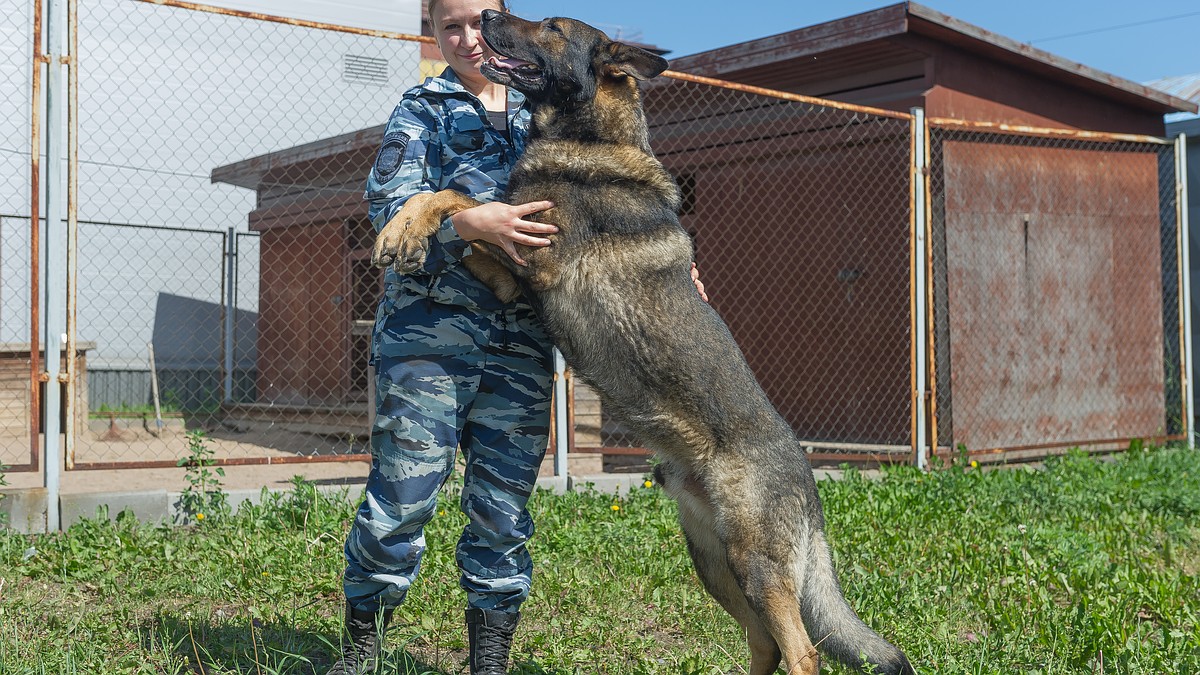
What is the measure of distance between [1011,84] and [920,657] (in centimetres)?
A: 691

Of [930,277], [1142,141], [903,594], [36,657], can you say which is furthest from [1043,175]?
[36,657]

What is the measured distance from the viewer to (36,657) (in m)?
2.89

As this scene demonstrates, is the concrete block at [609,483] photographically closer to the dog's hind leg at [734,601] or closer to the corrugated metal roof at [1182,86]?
the dog's hind leg at [734,601]

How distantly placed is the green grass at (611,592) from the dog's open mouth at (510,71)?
1722mm

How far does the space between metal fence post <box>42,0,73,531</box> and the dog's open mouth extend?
3.20 metres

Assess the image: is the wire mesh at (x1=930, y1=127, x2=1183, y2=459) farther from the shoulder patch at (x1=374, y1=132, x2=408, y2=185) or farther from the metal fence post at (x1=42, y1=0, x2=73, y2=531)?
the metal fence post at (x1=42, y1=0, x2=73, y2=531)

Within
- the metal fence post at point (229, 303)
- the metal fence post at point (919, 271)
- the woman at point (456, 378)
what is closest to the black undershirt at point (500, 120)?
the woman at point (456, 378)

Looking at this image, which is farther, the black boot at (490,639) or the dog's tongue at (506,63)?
the black boot at (490,639)

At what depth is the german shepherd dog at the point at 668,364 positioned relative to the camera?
2754mm

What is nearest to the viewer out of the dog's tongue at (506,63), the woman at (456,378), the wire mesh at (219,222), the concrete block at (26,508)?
the woman at (456,378)

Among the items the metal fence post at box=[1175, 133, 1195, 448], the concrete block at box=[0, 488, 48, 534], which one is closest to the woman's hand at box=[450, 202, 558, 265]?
the concrete block at box=[0, 488, 48, 534]

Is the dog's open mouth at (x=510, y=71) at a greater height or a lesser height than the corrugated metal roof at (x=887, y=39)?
lesser

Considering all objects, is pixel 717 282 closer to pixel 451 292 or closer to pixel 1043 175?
pixel 1043 175

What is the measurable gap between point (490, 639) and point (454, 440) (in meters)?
0.62
